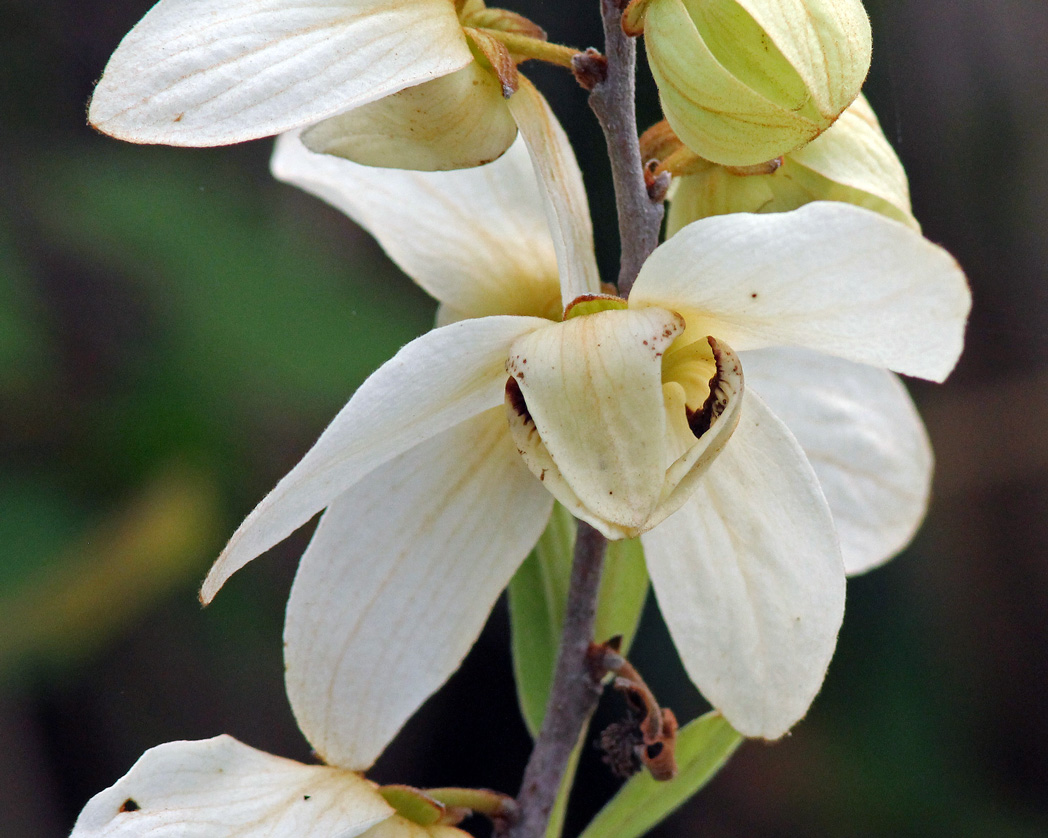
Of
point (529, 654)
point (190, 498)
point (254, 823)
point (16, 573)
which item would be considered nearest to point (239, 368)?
point (190, 498)

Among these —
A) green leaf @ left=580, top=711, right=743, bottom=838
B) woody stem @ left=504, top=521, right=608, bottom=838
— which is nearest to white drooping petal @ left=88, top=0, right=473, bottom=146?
woody stem @ left=504, top=521, right=608, bottom=838

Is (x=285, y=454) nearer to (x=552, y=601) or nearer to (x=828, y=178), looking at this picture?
(x=552, y=601)

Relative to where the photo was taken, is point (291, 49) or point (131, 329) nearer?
point (291, 49)

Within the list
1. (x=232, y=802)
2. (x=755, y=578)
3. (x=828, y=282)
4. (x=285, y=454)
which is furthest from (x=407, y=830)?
(x=285, y=454)

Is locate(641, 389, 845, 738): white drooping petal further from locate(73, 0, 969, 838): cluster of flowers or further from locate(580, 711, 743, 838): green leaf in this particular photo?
locate(580, 711, 743, 838): green leaf

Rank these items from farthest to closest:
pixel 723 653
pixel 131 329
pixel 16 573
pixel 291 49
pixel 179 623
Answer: pixel 131 329
pixel 179 623
pixel 16 573
pixel 723 653
pixel 291 49

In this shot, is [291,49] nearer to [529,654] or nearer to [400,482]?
[400,482]

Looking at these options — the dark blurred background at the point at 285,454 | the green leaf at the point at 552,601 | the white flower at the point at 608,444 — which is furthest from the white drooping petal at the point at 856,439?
the dark blurred background at the point at 285,454
